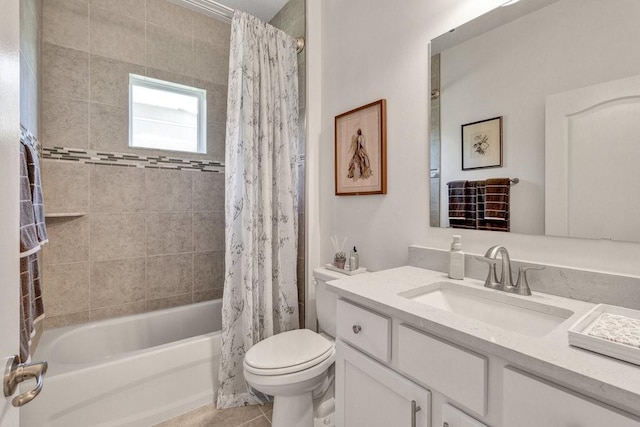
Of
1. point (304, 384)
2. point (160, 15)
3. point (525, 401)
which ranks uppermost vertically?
point (160, 15)

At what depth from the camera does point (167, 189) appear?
234 centimetres

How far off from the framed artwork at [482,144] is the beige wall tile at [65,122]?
238 centimetres

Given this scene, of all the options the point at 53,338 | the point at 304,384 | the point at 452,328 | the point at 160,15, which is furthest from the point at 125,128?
the point at 452,328

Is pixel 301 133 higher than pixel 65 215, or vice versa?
pixel 301 133

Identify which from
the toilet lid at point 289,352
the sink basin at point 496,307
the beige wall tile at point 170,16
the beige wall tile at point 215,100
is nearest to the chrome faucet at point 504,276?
the sink basin at point 496,307

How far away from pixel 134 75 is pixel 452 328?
2.62 metres

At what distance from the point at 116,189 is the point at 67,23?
3.68 feet

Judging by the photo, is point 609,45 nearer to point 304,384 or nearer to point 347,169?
point 347,169

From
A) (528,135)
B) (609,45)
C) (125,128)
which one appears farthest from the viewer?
(125,128)

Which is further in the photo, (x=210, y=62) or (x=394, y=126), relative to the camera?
(x=210, y=62)

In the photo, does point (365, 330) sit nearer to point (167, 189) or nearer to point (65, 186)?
point (167, 189)

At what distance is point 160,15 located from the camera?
7.48ft

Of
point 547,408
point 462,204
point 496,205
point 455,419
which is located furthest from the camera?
point 462,204

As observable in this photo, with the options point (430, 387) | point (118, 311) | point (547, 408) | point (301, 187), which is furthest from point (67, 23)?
point (547, 408)
